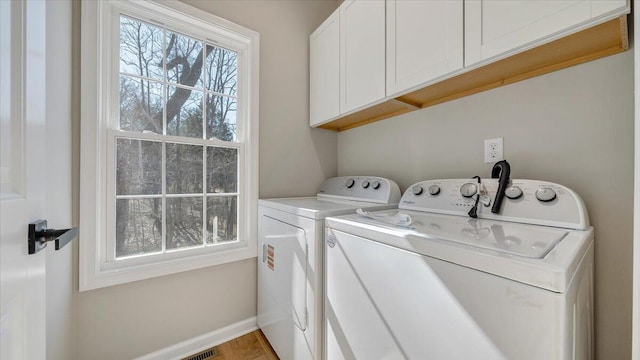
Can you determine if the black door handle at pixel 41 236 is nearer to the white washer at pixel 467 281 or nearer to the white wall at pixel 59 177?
the white wall at pixel 59 177

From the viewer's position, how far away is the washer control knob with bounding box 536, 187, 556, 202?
36.1 inches

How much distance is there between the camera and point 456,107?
137cm

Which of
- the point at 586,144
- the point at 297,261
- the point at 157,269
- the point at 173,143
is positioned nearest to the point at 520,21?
the point at 586,144

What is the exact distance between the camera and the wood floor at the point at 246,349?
1.51 meters

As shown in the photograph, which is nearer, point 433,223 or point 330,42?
point 433,223

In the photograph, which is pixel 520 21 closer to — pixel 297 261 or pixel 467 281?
pixel 467 281

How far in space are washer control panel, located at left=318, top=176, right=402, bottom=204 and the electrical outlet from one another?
51cm

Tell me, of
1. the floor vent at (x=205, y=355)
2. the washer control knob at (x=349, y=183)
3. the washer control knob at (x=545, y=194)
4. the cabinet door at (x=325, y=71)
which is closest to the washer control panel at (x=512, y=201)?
the washer control knob at (x=545, y=194)

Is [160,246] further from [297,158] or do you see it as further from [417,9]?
[417,9]

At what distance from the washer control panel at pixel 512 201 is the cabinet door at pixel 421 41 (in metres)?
0.55

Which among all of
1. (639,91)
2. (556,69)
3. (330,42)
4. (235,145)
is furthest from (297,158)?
(639,91)

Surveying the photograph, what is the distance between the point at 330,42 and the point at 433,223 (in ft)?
4.91

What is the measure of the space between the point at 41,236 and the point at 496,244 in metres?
1.16

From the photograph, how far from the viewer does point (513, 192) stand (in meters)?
1.01
